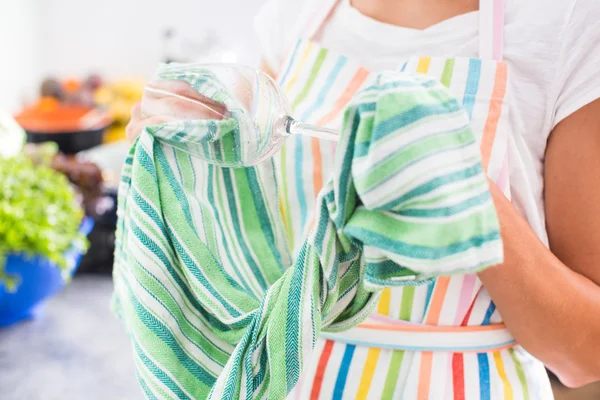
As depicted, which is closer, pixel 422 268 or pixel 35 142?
pixel 422 268

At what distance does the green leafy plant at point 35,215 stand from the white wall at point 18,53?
0.84 meters

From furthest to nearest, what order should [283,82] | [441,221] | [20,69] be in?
[20,69] → [283,82] → [441,221]

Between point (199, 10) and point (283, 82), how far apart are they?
1784 millimetres

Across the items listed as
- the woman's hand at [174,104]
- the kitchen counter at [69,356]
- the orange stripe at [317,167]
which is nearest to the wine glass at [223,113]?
the woman's hand at [174,104]

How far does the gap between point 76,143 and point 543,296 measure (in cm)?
169

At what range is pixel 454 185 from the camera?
32 centimetres

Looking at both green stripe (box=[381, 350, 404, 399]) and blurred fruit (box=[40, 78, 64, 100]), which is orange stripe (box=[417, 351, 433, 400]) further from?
blurred fruit (box=[40, 78, 64, 100])

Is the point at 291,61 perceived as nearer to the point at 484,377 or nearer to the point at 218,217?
the point at 218,217

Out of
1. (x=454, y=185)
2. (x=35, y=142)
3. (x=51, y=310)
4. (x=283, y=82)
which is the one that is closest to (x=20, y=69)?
(x=35, y=142)

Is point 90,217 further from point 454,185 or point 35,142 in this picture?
point 454,185

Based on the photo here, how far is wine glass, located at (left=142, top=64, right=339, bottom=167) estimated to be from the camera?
479 millimetres

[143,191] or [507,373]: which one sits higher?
[143,191]

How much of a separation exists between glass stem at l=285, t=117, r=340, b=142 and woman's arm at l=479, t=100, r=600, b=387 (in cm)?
12

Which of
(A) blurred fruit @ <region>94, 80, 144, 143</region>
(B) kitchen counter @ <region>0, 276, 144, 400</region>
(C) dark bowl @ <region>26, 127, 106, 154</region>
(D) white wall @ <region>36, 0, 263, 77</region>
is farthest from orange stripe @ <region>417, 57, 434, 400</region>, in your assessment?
(D) white wall @ <region>36, 0, 263, 77</region>
